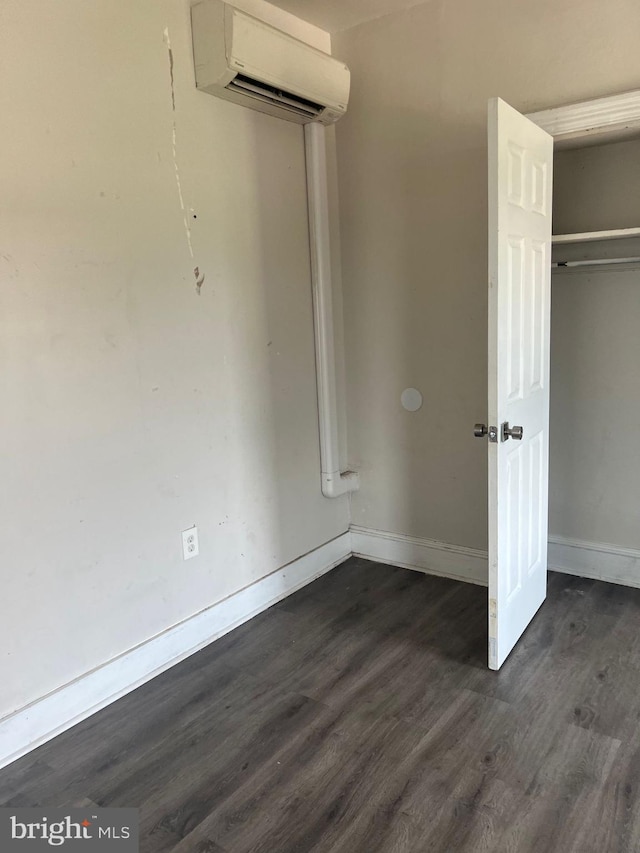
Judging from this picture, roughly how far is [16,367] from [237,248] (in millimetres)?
1135

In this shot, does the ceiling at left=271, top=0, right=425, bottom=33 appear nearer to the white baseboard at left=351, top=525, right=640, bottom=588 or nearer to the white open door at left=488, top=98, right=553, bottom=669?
the white open door at left=488, top=98, right=553, bottom=669

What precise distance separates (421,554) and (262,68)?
2.40 m

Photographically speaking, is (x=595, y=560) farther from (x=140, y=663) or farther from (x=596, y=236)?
(x=140, y=663)

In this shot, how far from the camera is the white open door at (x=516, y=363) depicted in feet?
7.20

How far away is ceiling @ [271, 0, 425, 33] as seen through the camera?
286cm

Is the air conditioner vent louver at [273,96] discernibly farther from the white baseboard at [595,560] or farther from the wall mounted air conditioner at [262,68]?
the white baseboard at [595,560]

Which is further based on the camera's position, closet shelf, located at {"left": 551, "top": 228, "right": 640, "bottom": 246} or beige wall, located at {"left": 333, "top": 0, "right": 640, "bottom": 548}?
beige wall, located at {"left": 333, "top": 0, "right": 640, "bottom": 548}

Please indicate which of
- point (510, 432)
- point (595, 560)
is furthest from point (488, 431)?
point (595, 560)

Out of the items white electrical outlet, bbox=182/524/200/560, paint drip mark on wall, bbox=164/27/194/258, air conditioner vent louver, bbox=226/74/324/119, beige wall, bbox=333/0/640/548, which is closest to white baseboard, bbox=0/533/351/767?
white electrical outlet, bbox=182/524/200/560

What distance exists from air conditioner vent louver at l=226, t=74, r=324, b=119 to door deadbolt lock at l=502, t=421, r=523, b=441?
1.69 meters

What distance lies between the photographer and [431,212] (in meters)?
3.06

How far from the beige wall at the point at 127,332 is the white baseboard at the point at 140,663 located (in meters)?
0.05

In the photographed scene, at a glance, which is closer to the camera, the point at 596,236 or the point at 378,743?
the point at 378,743

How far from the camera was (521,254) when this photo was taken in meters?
2.37
